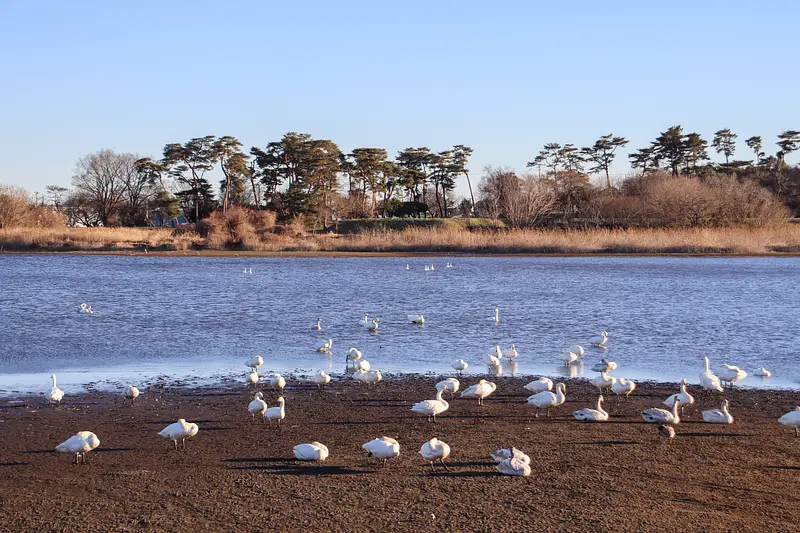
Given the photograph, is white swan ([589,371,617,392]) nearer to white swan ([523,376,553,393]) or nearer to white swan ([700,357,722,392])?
white swan ([523,376,553,393])

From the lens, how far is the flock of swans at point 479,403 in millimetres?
8641

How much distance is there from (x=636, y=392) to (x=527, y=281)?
24.5 m

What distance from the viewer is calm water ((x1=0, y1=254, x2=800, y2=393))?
15633mm

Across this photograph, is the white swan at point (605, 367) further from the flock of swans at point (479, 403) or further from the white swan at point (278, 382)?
the white swan at point (278, 382)

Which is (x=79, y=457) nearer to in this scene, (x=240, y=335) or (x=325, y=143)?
(x=240, y=335)

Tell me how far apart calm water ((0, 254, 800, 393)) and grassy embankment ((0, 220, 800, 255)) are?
11.2 m

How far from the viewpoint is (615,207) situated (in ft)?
241

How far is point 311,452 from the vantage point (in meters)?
8.73

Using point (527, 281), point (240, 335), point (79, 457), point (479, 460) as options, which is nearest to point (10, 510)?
point (79, 457)

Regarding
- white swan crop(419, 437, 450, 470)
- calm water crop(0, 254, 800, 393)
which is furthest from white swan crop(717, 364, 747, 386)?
white swan crop(419, 437, 450, 470)

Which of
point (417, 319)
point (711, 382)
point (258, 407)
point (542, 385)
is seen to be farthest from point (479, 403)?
point (417, 319)

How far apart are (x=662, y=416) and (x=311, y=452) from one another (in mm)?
4403

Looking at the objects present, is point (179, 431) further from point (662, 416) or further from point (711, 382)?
point (711, 382)

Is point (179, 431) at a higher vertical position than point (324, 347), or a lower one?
higher
